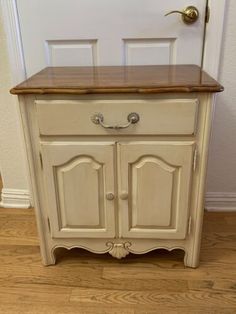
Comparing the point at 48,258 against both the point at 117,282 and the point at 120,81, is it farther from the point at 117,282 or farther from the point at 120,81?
the point at 120,81

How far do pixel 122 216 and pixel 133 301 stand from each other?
320 mm

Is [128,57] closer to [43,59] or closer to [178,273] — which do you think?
[43,59]

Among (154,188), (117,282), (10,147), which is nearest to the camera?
(154,188)

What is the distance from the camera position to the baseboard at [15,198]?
1.71m

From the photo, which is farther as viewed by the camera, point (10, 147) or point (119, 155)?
point (10, 147)

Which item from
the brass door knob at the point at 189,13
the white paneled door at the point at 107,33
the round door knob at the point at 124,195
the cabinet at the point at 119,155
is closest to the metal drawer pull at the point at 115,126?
the cabinet at the point at 119,155

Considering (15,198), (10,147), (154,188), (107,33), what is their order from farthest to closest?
(15,198), (10,147), (107,33), (154,188)

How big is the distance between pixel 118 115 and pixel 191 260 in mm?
702

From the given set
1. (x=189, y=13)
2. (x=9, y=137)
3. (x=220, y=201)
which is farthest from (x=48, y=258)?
(x=189, y=13)

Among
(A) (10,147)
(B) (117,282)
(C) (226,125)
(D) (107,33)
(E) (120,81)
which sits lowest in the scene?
(B) (117,282)

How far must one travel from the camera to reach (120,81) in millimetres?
1048

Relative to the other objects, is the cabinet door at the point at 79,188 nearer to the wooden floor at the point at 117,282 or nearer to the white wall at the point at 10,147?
the wooden floor at the point at 117,282

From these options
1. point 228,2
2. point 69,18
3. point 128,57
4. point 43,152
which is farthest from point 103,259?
point 228,2

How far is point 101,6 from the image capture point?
4.27 ft
